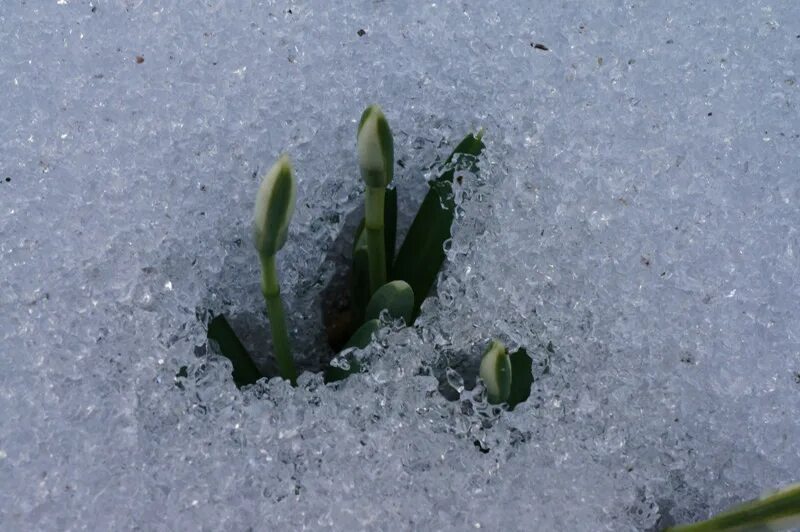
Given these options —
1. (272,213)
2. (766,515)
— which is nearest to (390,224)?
(272,213)

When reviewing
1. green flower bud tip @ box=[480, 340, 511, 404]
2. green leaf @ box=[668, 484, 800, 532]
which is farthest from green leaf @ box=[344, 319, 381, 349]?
green leaf @ box=[668, 484, 800, 532]

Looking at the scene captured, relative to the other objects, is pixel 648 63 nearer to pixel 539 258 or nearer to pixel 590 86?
pixel 590 86

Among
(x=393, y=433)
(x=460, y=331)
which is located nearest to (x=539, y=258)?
(x=460, y=331)

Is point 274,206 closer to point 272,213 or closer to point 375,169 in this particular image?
point 272,213

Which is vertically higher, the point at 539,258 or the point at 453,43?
the point at 453,43

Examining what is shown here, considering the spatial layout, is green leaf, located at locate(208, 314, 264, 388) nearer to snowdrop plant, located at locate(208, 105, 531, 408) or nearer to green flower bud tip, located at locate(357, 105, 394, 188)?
snowdrop plant, located at locate(208, 105, 531, 408)
